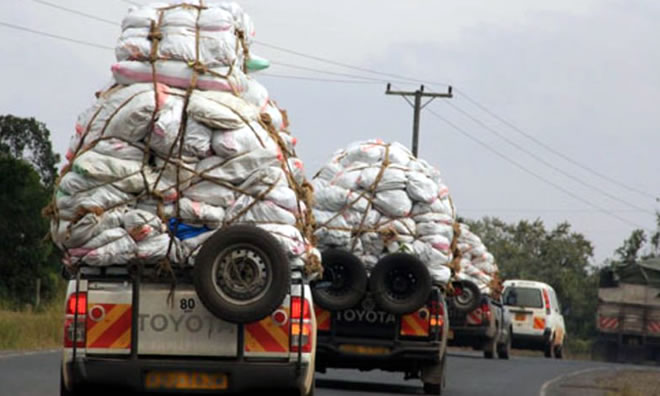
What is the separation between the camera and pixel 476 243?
42062mm

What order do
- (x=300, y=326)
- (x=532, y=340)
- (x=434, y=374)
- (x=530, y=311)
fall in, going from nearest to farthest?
1. (x=300, y=326)
2. (x=434, y=374)
3. (x=530, y=311)
4. (x=532, y=340)

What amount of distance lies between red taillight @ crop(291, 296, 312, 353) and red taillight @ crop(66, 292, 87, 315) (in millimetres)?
1582

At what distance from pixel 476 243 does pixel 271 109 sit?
95.7ft

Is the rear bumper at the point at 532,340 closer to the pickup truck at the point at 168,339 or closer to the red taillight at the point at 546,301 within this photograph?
the red taillight at the point at 546,301

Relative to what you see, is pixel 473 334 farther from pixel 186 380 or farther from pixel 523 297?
pixel 186 380

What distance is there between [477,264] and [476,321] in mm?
8207

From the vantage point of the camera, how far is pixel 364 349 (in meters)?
19.0

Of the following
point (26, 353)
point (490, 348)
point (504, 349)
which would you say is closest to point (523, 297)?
point (504, 349)

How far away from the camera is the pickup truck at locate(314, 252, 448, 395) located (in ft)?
61.1

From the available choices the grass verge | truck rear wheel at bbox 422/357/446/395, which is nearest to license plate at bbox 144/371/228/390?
truck rear wheel at bbox 422/357/446/395

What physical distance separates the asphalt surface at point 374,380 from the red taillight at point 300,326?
496 cm

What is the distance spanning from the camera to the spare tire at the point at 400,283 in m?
18.4

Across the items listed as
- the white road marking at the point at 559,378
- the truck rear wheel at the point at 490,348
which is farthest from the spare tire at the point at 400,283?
the truck rear wheel at the point at 490,348

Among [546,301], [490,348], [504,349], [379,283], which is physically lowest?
[504,349]
